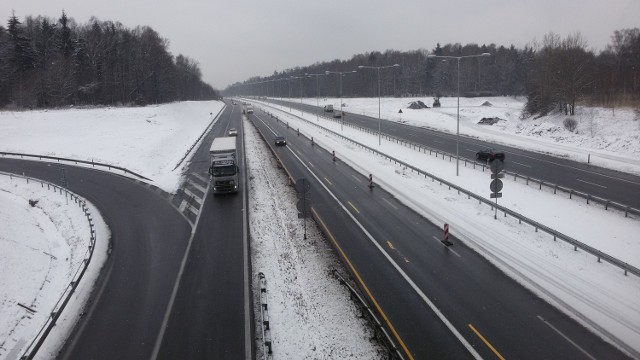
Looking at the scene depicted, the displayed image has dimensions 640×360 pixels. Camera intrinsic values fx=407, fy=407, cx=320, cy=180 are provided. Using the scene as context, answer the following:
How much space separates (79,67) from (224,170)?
80153 mm

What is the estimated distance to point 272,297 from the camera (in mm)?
16594

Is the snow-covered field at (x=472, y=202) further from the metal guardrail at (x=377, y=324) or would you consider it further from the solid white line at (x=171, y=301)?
the solid white line at (x=171, y=301)

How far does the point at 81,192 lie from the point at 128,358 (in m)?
26.2

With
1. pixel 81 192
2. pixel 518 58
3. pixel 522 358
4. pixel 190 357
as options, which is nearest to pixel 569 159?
pixel 522 358

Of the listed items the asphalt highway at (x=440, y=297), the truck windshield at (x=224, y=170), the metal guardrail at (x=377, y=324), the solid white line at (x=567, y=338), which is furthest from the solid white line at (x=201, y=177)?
the solid white line at (x=567, y=338)

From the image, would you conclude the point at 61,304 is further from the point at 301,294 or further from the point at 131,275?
the point at 301,294

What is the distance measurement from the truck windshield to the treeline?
217 feet

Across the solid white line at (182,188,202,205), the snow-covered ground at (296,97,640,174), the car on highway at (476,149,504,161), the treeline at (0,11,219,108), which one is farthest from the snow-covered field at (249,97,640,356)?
the treeline at (0,11,219,108)

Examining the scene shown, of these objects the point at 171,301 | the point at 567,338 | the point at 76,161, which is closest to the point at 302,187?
the point at 171,301

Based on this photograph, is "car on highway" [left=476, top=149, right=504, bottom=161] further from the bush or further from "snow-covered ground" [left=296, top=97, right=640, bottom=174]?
the bush

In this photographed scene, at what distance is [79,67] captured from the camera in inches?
3629

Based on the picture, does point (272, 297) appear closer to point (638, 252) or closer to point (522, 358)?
point (522, 358)

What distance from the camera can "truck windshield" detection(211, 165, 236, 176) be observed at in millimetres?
32094

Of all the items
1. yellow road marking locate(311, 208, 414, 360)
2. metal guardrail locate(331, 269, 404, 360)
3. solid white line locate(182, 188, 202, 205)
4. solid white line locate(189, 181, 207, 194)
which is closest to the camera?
metal guardrail locate(331, 269, 404, 360)
